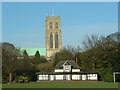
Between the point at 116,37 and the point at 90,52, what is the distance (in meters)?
6.31

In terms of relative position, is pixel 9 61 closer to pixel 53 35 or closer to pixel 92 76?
pixel 92 76

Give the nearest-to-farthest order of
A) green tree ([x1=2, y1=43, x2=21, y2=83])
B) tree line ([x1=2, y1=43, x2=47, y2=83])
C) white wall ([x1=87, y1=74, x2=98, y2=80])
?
green tree ([x1=2, y1=43, x2=21, y2=83])
tree line ([x1=2, y1=43, x2=47, y2=83])
white wall ([x1=87, y1=74, x2=98, y2=80])

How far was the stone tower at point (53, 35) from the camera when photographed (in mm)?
137000

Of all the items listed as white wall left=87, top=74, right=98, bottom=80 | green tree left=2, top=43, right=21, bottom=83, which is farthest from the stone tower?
green tree left=2, top=43, right=21, bottom=83

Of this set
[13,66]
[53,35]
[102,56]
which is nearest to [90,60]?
[102,56]

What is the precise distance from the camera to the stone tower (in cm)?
13700

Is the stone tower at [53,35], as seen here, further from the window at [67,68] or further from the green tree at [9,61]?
the green tree at [9,61]

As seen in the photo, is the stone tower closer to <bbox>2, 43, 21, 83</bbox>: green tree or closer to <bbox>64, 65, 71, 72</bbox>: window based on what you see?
<bbox>64, 65, 71, 72</bbox>: window

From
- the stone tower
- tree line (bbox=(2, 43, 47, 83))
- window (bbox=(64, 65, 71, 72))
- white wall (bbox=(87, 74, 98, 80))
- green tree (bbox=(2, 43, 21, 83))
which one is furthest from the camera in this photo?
the stone tower

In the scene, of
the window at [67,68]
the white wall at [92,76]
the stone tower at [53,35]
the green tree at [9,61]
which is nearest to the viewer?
the green tree at [9,61]

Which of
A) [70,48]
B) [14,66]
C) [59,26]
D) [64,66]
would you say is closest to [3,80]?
[14,66]

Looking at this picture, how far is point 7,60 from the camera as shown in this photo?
49.1 meters

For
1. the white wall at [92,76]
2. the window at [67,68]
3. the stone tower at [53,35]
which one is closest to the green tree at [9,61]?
the window at [67,68]

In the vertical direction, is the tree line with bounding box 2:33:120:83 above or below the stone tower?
below
